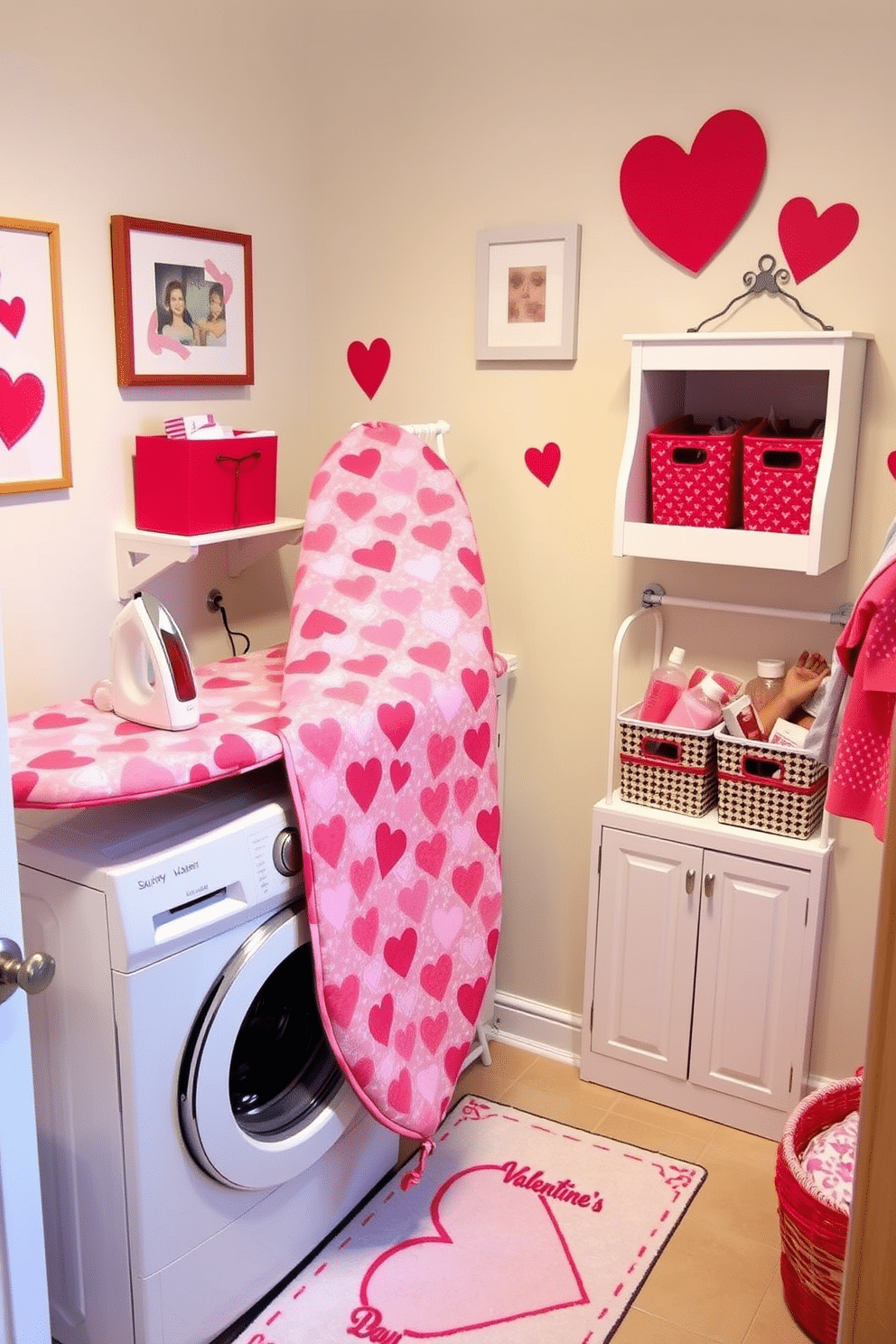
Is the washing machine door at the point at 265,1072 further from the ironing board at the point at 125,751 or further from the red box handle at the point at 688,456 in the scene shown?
the red box handle at the point at 688,456

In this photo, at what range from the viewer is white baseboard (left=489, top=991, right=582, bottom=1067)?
289 centimetres

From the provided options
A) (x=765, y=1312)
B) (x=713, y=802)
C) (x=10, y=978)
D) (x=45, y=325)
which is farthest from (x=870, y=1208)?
(x=45, y=325)

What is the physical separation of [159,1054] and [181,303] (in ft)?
5.01

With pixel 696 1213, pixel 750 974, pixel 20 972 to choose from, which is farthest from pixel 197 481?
pixel 696 1213

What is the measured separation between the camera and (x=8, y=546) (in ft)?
7.31

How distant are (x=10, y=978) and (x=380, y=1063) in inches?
33.7

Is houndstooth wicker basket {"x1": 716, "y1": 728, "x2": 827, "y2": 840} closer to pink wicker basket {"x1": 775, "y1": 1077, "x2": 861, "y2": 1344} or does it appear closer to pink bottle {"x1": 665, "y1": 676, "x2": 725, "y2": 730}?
pink bottle {"x1": 665, "y1": 676, "x2": 725, "y2": 730}

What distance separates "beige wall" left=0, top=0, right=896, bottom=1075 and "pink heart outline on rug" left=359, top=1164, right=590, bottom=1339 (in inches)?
26.1

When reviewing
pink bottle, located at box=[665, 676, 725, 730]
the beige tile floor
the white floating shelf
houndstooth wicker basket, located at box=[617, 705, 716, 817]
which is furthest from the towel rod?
the beige tile floor

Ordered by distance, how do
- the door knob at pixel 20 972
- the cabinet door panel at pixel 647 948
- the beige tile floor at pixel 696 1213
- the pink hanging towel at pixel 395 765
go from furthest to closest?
the cabinet door panel at pixel 647 948, the beige tile floor at pixel 696 1213, the pink hanging towel at pixel 395 765, the door knob at pixel 20 972

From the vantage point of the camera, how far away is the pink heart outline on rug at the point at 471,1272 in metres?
2.09

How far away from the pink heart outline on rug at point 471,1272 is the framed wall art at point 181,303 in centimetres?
175

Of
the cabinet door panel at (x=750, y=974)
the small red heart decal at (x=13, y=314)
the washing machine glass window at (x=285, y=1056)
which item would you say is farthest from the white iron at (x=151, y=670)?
the cabinet door panel at (x=750, y=974)

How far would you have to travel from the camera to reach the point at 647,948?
264 cm
